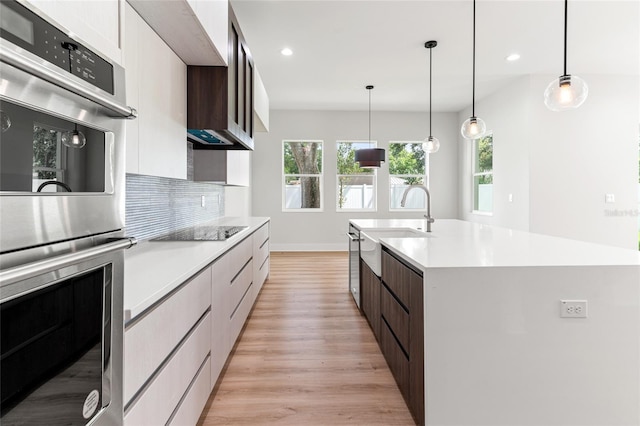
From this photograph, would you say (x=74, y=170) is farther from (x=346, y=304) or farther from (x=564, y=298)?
(x=346, y=304)

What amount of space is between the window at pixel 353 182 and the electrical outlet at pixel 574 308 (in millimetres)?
5673

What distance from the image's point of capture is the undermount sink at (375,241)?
7.73ft

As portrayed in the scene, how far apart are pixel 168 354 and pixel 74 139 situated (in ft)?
2.75

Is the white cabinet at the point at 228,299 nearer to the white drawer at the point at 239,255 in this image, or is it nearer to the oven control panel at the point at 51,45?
the white drawer at the point at 239,255

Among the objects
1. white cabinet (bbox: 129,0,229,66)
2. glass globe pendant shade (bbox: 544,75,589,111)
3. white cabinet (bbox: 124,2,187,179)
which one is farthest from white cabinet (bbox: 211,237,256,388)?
glass globe pendant shade (bbox: 544,75,589,111)

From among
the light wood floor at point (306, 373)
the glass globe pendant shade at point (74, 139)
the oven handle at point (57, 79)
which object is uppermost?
the oven handle at point (57, 79)

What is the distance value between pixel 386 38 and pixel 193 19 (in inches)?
108

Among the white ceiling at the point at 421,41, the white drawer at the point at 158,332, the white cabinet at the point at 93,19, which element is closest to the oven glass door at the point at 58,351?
the white drawer at the point at 158,332

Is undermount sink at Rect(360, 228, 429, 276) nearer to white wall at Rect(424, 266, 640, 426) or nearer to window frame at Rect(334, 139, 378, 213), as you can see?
white wall at Rect(424, 266, 640, 426)

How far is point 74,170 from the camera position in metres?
0.69

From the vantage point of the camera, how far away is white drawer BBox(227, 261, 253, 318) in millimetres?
2197

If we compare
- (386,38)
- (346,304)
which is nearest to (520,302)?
(346,304)

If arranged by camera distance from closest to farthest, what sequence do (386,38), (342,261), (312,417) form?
(312,417)
(386,38)
(342,261)

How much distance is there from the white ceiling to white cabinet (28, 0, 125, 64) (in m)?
2.50
